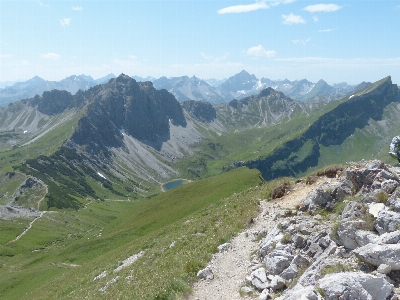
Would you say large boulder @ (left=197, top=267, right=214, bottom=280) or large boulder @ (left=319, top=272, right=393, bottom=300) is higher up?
large boulder @ (left=319, top=272, right=393, bottom=300)

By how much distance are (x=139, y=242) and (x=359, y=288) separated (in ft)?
136

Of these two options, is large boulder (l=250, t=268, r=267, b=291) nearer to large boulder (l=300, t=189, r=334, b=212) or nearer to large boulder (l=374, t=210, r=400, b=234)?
large boulder (l=374, t=210, r=400, b=234)

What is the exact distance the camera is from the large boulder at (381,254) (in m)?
11.1

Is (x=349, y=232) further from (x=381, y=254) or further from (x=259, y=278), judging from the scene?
(x=259, y=278)

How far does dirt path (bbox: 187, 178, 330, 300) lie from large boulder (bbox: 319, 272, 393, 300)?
4.87 meters

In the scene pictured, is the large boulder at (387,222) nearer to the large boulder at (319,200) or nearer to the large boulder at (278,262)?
the large boulder at (278,262)

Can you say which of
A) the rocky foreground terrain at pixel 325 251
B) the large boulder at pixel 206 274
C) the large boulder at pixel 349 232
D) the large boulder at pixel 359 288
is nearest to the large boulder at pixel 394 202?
the rocky foreground terrain at pixel 325 251

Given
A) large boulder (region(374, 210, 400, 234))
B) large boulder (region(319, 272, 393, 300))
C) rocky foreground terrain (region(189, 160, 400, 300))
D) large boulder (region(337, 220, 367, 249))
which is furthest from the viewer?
large boulder (region(337, 220, 367, 249))

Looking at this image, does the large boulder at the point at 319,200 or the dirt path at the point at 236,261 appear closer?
the dirt path at the point at 236,261

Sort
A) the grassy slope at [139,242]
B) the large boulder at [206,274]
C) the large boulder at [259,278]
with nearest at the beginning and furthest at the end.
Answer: the large boulder at [259,278]
the large boulder at [206,274]
the grassy slope at [139,242]

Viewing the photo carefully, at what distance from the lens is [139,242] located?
47656 millimetres

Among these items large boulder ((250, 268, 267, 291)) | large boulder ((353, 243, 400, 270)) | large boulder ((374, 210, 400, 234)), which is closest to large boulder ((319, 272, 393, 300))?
large boulder ((353, 243, 400, 270))

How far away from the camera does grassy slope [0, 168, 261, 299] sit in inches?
911

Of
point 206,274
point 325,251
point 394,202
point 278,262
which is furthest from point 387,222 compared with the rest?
point 206,274
